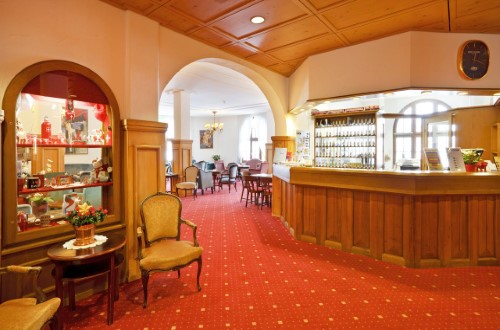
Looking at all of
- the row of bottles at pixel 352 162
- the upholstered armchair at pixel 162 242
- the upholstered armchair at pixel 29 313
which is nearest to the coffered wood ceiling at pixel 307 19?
the upholstered armchair at pixel 162 242

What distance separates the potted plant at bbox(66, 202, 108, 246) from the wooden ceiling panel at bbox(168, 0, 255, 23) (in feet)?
8.11

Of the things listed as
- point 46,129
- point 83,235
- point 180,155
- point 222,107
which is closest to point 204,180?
point 180,155

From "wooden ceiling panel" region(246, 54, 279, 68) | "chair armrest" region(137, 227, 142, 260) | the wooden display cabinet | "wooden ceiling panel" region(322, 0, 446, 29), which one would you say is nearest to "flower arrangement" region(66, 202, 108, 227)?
"chair armrest" region(137, 227, 142, 260)

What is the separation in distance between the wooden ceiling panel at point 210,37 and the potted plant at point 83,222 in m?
2.86

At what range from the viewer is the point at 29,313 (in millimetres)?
1875

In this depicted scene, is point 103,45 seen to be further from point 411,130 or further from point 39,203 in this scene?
point 411,130

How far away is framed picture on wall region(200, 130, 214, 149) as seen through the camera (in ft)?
52.8

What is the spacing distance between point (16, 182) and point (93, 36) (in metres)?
1.70

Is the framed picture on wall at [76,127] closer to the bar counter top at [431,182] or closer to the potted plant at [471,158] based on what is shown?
the bar counter top at [431,182]

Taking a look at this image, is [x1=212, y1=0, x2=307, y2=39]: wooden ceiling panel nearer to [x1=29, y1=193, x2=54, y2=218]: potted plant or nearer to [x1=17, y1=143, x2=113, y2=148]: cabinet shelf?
[x1=17, y1=143, x2=113, y2=148]: cabinet shelf

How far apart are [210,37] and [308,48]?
176 centimetres

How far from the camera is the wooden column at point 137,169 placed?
3.38 meters

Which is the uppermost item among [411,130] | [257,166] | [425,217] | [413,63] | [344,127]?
[413,63]

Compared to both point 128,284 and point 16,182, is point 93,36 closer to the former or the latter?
point 16,182
